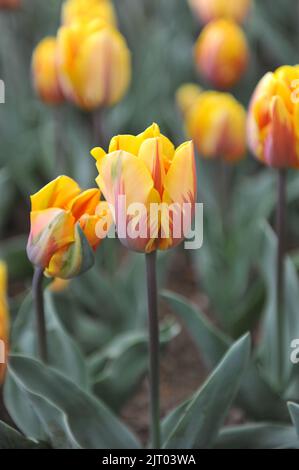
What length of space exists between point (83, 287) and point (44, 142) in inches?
16.6

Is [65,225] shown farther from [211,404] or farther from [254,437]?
[254,437]

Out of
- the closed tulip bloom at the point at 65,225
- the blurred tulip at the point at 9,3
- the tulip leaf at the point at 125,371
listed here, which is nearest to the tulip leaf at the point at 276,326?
the tulip leaf at the point at 125,371

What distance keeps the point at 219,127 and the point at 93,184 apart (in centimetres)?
35

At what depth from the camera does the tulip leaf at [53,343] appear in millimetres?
1065

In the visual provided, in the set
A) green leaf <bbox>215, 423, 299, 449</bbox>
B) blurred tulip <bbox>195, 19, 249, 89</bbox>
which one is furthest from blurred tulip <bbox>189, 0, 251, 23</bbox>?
green leaf <bbox>215, 423, 299, 449</bbox>

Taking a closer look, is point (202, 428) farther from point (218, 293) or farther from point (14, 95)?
point (14, 95)

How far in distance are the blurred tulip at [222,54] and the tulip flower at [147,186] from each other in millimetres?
688

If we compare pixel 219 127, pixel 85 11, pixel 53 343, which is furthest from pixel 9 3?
pixel 53 343

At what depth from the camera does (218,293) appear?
1363 millimetres

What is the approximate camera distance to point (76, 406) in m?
0.94

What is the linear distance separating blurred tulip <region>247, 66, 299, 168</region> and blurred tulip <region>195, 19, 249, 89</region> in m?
0.48

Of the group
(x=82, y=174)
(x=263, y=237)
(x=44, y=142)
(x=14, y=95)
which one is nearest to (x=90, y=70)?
(x=263, y=237)

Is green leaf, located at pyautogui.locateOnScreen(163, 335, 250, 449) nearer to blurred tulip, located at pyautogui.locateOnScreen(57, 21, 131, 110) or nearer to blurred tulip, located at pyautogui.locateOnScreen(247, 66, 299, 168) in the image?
blurred tulip, located at pyautogui.locateOnScreen(247, 66, 299, 168)

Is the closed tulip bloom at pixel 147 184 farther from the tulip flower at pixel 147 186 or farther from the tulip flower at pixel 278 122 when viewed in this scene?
the tulip flower at pixel 278 122
